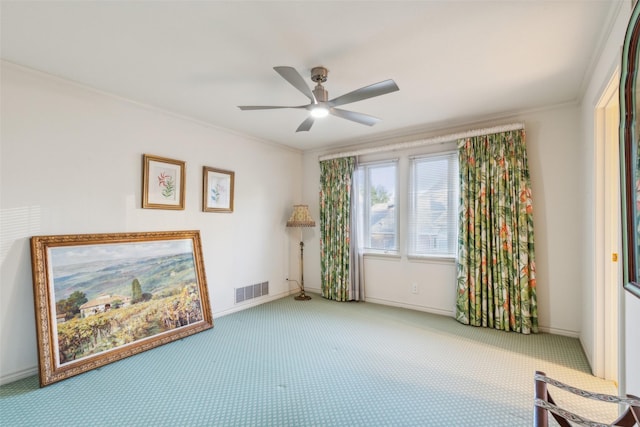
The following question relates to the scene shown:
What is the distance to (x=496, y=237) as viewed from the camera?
336cm

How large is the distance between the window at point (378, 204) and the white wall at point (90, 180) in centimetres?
160

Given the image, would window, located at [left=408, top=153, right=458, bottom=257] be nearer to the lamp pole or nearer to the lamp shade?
the lamp shade

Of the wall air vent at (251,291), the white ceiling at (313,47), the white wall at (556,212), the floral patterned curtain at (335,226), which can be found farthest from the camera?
the floral patterned curtain at (335,226)

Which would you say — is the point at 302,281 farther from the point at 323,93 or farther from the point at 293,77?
the point at 293,77

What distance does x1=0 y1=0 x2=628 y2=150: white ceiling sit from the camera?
1.73 meters

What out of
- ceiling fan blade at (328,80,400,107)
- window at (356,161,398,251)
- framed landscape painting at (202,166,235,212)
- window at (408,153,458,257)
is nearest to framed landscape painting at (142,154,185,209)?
framed landscape painting at (202,166,235,212)

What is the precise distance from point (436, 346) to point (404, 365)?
55cm

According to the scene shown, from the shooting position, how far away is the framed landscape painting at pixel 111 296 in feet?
7.77

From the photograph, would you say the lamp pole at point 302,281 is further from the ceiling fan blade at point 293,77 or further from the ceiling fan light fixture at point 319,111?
the ceiling fan blade at point 293,77

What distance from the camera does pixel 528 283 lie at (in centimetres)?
320

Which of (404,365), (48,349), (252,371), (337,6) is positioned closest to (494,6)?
(337,6)

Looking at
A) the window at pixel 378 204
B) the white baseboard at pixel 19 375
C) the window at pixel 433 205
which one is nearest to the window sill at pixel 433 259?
the window at pixel 433 205

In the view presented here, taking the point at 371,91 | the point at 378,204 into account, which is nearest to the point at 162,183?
the point at 371,91

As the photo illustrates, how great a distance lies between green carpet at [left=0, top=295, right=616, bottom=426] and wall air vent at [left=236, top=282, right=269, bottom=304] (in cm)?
71
